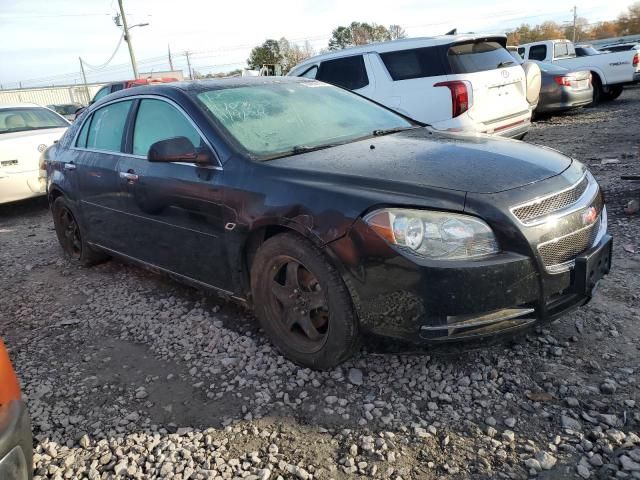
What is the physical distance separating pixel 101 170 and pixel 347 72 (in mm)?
4486

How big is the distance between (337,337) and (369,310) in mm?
264

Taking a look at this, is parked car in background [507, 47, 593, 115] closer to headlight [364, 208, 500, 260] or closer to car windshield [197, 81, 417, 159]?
car windshield [197, 81, 417, 159]

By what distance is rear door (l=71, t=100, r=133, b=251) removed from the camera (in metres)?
4.07

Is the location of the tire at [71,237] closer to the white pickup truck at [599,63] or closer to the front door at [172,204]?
the front door at [172,204]

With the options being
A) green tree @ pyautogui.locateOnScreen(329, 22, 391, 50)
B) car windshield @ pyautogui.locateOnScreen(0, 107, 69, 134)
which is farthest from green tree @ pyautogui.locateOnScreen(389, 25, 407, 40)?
car windshield @ pyautogui.locateOnScreen(0, 107, 69, 134)

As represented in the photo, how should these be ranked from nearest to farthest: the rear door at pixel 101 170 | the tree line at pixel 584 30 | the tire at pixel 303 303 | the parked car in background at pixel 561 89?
the tire at pixel 303 303 < the rear door at pixel 101 170 < the parked car in background at pixel 561 89 < the tree line at pixel 584 30

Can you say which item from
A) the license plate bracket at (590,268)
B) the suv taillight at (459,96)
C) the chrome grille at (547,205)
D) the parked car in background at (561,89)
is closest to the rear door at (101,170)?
the chrome grille at (547,205)

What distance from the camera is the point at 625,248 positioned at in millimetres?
4148

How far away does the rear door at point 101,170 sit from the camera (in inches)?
160

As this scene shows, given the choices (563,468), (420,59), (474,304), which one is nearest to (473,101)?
(420,59)

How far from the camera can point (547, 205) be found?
2.51 meters

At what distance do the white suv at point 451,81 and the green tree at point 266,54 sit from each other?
35329mm

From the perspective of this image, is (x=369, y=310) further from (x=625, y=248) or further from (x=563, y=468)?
(x=625, y=248)

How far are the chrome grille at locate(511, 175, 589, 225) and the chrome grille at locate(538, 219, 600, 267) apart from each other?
0.44 ft
